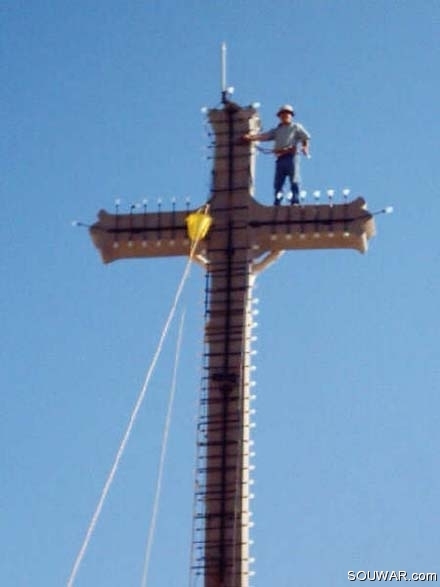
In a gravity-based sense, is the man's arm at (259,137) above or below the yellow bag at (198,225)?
above

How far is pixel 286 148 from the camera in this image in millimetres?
37188

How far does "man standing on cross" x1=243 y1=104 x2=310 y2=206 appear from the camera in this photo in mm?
37156

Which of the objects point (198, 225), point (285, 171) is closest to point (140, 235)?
point (198, 225)

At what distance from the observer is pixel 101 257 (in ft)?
121

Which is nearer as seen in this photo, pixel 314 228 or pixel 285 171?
pixel 314 228

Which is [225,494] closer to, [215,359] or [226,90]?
[215,359]

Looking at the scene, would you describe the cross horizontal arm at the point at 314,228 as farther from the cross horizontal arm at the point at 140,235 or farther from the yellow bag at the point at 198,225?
the cross horizontal arm at the point at 140,235

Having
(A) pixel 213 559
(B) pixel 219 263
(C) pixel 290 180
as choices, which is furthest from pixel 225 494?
(C) pixel 290 180

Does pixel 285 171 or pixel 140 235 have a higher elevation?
pixel 285 171

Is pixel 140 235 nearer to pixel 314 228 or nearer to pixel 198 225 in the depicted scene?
pixel 198 225

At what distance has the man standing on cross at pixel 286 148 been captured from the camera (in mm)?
37156

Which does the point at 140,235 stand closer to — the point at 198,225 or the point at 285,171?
the point at 198,225

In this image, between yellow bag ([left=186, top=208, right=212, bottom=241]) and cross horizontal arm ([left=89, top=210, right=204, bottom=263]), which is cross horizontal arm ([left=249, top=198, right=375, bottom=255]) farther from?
cross horizontal arm ([left=89, top=210, right=204, bottom=263])

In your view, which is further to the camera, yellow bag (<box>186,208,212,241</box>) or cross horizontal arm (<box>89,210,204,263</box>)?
cross horizontal arm (<box>89,210,204,263</box>)
